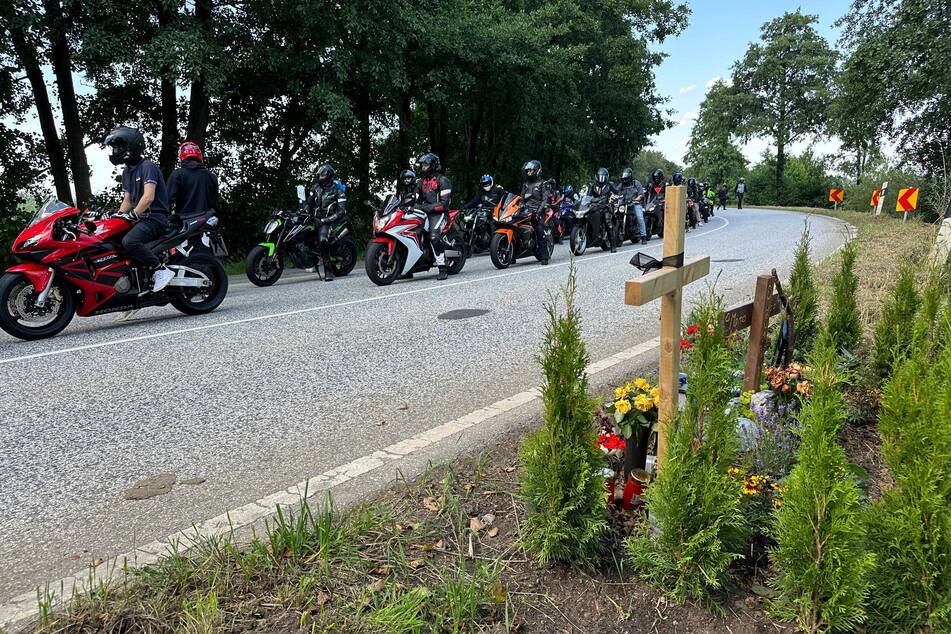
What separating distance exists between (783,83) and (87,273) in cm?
6600

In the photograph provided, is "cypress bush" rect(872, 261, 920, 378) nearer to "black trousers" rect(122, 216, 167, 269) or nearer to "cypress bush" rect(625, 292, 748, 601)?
"cypress bush" rect(625, 292, 748, 601)

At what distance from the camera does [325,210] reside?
11.4m

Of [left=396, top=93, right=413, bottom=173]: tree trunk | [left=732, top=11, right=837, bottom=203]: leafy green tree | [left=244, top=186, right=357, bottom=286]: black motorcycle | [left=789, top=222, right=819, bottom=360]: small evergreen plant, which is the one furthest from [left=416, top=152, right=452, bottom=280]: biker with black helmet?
[left=732, top=11, right=837, bottom=203]: leafy green tree

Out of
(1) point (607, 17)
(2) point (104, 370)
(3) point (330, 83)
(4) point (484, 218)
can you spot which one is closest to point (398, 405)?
(2) point (104, 370)

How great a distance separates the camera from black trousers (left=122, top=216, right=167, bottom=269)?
719cm

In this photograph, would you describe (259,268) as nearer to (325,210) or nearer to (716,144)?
(325,210)

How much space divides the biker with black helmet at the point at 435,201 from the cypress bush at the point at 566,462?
869 cm

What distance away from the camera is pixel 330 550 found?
88.9 inches

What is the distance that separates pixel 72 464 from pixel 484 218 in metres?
11.7

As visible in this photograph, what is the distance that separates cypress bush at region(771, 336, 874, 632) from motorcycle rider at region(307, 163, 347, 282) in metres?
9.98

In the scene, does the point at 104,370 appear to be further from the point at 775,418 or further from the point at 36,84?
the point at 36,84

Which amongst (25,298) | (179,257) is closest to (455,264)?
(179,257)

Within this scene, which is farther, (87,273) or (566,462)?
(87,273)

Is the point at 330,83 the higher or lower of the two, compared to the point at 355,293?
higher
